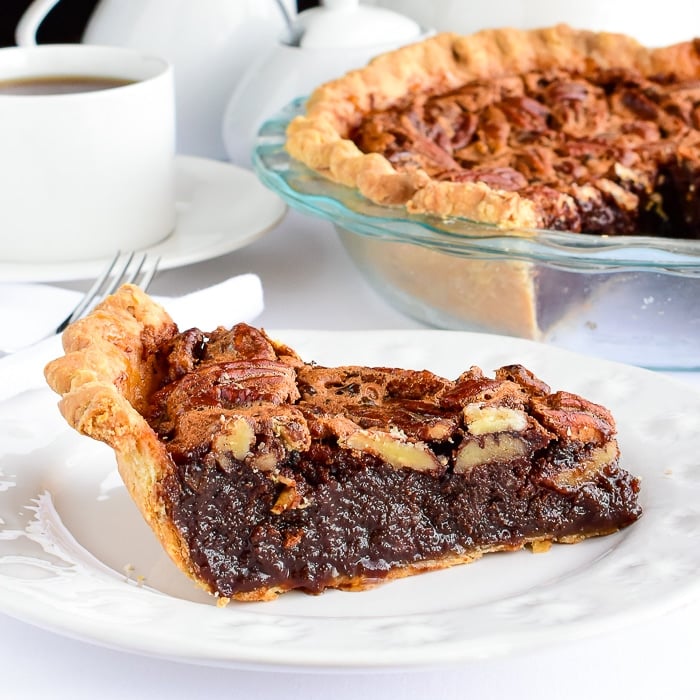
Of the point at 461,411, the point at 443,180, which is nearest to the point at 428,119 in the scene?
the point at 443,180

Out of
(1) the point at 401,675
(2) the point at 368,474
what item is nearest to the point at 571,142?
(2) the point at 368,474

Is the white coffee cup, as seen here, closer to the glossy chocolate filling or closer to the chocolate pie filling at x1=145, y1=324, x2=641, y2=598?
the chocolate pie filling at x1=145, y1=324, x2=641, y2=598

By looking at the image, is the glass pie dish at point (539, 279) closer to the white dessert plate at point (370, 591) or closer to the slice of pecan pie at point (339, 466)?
the white dessert plate at point (370, 591)

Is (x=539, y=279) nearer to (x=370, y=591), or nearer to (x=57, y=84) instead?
(x=370, y=591)

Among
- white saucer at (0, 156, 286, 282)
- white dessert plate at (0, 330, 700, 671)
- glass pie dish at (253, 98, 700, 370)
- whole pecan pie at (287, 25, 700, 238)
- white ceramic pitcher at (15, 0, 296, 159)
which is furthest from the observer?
white ceramic pitcher at (15, 0, 296, 159)

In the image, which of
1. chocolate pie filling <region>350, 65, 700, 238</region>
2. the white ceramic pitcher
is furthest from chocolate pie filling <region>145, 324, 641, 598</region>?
A: the white ceramic pitcher

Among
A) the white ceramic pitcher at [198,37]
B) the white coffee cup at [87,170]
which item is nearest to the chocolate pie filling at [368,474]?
the white coffee cup at [87,170]
